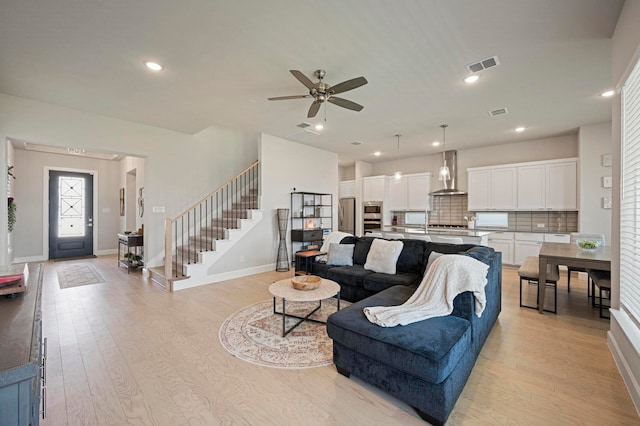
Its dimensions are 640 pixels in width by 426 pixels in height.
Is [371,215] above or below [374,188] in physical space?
below

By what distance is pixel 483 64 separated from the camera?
124 inches

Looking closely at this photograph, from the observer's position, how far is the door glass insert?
24.6 ft

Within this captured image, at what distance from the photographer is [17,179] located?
22.0 feet

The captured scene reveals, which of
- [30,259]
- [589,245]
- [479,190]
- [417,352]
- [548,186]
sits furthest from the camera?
[30,259]

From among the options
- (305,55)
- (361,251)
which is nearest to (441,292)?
(361,251)

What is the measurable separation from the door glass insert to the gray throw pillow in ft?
25.7

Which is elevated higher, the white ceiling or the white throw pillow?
the white ceiling

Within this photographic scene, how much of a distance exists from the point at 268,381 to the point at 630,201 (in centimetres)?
335

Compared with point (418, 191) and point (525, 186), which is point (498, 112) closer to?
point (525, 186)

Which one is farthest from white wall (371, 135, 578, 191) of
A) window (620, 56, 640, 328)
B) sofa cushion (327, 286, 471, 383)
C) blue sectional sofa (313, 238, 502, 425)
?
sofa cushion (327, 286, 471, 383)

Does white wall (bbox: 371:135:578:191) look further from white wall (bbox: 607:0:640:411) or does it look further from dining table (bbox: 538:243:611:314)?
white wall (bbox: 607:0:640:411)

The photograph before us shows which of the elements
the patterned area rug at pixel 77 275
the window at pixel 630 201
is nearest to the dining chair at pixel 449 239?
the window at pixel 630 201

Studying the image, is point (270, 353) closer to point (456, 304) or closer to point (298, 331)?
point (298, 331)

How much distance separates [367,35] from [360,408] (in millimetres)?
3197
